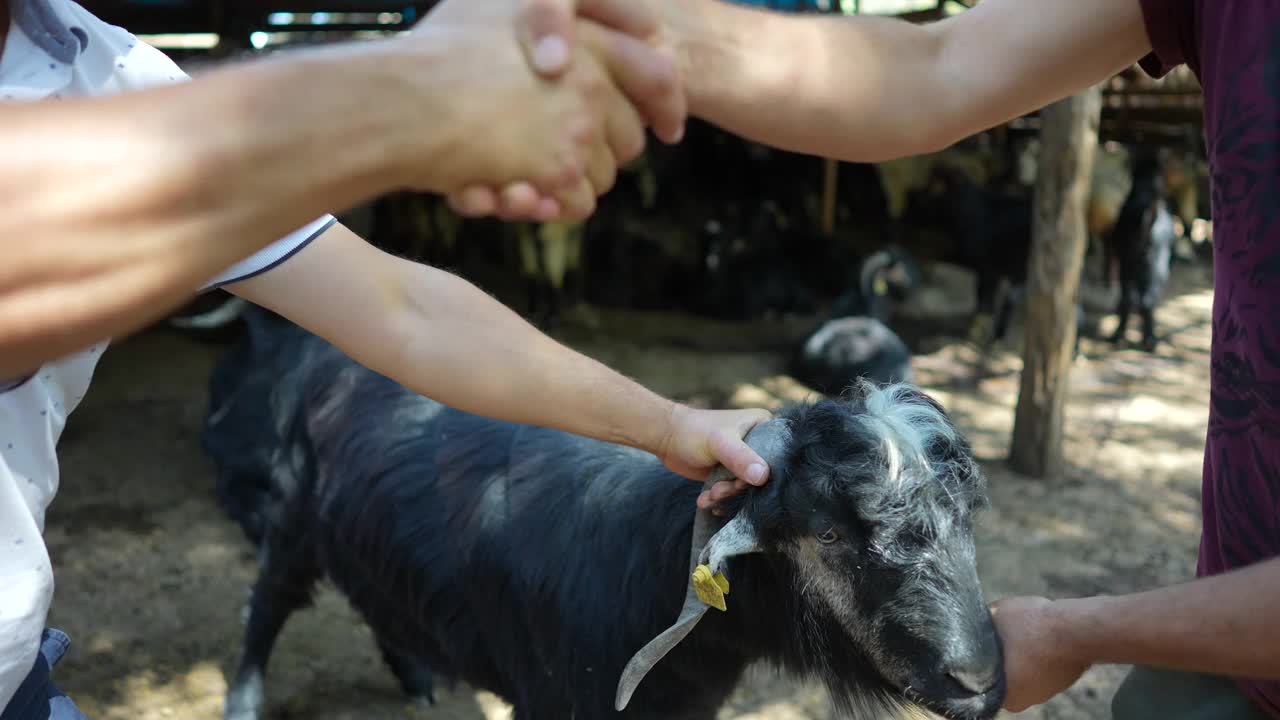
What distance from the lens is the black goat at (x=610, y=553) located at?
1.89 metres

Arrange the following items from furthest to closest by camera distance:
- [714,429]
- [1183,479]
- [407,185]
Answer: [1183,479] < [714,429] < [407,185]

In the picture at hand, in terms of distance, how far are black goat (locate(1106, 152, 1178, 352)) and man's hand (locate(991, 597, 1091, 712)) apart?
7.77m

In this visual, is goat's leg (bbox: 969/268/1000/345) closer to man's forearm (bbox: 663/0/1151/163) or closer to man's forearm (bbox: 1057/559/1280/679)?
man's forearm (bbox: 663/0/1151/163)

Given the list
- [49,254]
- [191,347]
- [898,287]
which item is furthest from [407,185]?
[898,287]

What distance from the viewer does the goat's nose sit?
5.53ft

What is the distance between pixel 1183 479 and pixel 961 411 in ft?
5.05

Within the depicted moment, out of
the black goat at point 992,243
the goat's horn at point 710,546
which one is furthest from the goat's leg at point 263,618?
the black goat at point 992,243

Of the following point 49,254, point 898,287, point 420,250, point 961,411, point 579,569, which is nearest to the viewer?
point 49,254

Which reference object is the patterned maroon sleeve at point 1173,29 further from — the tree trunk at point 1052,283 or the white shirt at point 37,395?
the tree trunk at point 1052,283

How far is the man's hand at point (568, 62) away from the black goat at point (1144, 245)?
8252 millimetres

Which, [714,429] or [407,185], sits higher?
[407,185]

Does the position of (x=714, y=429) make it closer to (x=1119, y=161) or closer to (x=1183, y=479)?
(x=1183, y=479)

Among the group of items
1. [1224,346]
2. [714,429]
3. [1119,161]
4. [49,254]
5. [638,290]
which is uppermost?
[49,254]

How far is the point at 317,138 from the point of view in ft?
2.83
